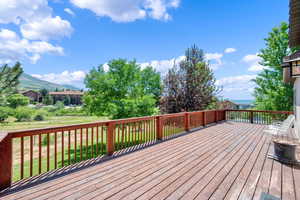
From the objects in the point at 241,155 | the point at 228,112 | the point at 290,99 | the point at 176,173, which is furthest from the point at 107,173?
the point at 290,99

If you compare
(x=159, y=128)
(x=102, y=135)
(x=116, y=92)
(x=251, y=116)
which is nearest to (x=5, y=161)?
(x=102, y=135)

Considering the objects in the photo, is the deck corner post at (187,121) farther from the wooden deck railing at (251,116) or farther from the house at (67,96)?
the house at (67,96)

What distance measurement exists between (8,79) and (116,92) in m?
8.09

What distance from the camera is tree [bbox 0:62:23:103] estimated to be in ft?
30.3

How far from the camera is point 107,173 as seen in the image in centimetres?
259

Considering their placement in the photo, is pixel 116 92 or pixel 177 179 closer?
pixel 177 179

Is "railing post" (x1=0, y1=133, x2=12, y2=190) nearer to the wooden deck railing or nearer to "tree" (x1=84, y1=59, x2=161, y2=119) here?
"tree" (x1=84, y1=59, x2=161, y2=119)

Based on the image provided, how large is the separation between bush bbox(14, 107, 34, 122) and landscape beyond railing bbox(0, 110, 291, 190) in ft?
82.8

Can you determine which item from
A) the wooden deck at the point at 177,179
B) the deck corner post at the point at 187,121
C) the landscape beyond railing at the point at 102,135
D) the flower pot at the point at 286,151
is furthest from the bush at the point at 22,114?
the flower pot at the point at 286,151

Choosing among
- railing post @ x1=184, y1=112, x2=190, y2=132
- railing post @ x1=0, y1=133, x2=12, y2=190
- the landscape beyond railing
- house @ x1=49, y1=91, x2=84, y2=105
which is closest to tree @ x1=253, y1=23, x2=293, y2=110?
the landscape beyond railing

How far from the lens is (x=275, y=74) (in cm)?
1191

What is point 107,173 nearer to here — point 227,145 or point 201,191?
point 201,191

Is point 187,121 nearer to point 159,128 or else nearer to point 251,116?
point 159,128

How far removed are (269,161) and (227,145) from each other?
1194 millimetres
